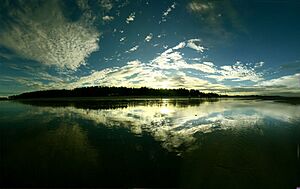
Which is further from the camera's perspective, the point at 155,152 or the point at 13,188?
the point at 155,152

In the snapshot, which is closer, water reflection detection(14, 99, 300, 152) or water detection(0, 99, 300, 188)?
water detection(0, 99, 300, 188)

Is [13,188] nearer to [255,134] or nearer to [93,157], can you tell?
[93,157]

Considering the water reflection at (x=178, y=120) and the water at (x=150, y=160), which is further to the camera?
the water reflection at (x=178, y=120)

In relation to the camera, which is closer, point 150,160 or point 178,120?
point 150,160

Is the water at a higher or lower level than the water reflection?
lower

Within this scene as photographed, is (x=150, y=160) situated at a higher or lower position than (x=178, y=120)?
lower

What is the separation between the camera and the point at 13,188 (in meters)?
8.50

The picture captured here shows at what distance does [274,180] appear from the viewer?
9406 millimetres

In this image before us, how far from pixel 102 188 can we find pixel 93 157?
4046mm

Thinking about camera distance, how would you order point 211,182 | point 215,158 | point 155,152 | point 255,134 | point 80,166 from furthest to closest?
point 255,134 < point 155,152 < point 215,158 < point 80,166 < point 211,182

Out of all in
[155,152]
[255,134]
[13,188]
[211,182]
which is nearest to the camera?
[13,188]

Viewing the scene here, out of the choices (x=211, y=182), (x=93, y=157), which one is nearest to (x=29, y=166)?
(x=93, y=157)

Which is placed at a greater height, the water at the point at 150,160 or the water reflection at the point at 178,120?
the water reflection at the point at 178,120

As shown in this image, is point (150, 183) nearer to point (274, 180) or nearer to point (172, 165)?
point (172, 165)
